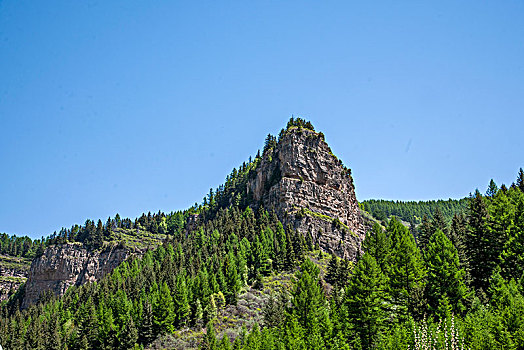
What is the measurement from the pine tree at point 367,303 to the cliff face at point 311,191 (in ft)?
286

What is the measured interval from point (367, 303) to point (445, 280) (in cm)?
971

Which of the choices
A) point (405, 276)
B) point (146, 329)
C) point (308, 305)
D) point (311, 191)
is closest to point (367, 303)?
point (405, 276)

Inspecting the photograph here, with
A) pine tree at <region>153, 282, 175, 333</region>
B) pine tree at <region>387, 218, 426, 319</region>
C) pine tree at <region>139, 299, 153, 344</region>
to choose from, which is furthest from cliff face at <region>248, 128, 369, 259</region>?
pine tree at <region>387, 218, 426, 319</region>

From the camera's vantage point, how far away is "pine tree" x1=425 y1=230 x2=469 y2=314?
51.4 meters

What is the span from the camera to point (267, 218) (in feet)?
488

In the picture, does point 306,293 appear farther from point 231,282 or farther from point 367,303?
point 231,282

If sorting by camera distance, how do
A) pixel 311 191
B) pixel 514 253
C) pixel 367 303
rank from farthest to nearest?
1. pixel 311 191
2. pixel 514 253
3. pixel 367 303

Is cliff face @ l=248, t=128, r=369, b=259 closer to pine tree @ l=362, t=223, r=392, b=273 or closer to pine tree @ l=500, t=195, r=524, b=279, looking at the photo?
pine tree @ l=362, t=223, r=392, b=273

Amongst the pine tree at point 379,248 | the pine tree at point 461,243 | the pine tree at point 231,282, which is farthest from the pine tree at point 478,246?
the pine tree at point 231,282

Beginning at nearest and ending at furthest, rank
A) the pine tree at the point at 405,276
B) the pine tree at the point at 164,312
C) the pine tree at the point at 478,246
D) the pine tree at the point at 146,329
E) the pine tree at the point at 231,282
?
the pine tree at the point at 405,276 → the pine tree at the point at 478,246 → the pine tree at the point at 146,329 → the pine tree at the point at 164,312 → the pine tree at the point at 231,282

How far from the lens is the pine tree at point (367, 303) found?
166 ft

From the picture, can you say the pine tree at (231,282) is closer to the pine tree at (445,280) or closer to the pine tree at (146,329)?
the pine tree at (146,329)

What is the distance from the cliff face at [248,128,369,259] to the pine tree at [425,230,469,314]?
87.0 meters

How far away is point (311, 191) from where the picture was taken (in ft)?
527
